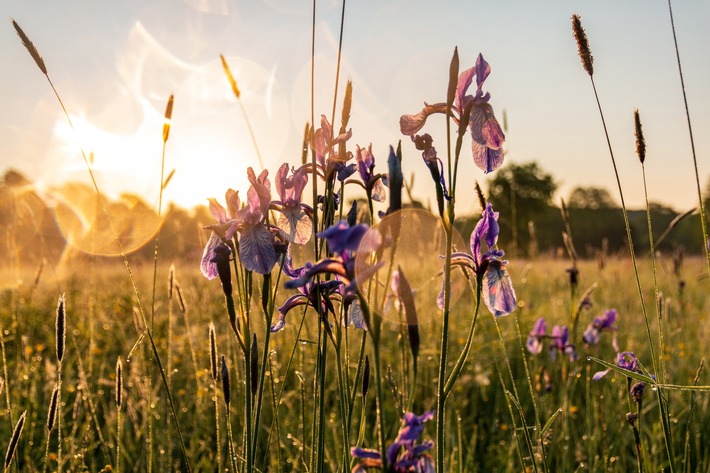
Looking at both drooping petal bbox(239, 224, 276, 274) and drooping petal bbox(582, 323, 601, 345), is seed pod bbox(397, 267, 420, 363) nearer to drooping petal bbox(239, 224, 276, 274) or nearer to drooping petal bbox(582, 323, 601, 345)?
drooping petal bbox(239, 224, 276, 274)

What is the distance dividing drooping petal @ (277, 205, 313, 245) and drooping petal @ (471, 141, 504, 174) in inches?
18.6

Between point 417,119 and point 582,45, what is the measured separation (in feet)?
1.77

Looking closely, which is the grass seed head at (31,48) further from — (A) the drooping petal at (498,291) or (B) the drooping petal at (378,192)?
(A) the drooping petal at (498,291)

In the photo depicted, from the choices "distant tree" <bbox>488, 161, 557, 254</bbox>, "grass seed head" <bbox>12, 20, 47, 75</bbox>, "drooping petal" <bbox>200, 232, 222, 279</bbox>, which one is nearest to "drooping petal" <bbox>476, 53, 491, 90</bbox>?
"drooping petal" <bbox>200, 232, 222, 279</bbox>

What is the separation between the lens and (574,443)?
296cm

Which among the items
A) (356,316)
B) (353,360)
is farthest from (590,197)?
(356,316)

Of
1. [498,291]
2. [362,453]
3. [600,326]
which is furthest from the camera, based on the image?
[600,326]

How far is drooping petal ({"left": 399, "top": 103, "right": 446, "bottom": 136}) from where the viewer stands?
1.29 metres

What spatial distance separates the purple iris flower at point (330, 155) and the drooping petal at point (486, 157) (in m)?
0.32

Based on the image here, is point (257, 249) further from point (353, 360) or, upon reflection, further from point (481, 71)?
point (353, 360)

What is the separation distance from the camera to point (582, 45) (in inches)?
58.1

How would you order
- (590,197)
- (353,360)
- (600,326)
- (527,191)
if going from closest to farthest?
1. (600,326)
2. (353,360)
3. (527,191)
4. (590,197)

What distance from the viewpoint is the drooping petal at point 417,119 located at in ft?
4.25

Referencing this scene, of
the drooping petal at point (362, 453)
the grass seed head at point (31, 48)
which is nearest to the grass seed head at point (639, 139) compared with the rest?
the drooping petal at point (362, 453)
